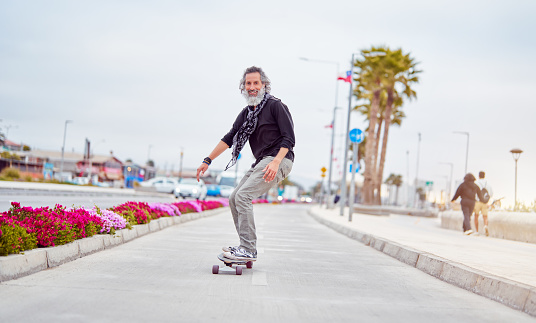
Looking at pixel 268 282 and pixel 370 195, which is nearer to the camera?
pixel 268 282

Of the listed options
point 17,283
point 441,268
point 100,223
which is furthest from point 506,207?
point 17,283

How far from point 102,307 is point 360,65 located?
4185 centimetres

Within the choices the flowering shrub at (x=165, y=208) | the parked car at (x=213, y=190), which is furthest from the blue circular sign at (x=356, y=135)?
the parked car at (x=213, y=190)

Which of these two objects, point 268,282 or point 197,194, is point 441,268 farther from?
point 197,194

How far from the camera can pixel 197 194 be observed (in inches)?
1660

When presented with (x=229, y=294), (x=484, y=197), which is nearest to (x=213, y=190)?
(x=484, y=197)

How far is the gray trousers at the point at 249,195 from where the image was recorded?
681cm

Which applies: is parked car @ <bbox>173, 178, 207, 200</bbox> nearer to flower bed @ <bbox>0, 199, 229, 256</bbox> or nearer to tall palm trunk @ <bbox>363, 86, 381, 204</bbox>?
tall palm trunk @ <bbox>363, 86, 381, 204</bbox>

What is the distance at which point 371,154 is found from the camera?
136ft

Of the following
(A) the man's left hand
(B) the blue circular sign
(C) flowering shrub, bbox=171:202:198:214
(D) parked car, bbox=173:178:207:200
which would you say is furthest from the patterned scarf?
(D) parked car, bbox=173:178:207:200

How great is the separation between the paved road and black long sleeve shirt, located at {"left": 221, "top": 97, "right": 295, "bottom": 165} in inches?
52.6

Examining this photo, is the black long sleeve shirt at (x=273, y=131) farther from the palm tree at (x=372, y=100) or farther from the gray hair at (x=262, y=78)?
the palm tree at (x=372, y=100)

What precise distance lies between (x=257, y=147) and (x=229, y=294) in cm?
215

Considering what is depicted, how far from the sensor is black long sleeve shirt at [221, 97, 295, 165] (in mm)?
6809
